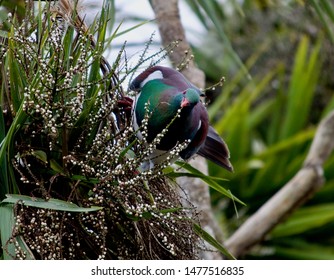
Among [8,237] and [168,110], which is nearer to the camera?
[8,237]

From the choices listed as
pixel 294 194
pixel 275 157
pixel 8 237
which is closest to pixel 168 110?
pixel 8 237

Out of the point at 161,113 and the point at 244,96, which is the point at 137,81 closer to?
the point at 161,113

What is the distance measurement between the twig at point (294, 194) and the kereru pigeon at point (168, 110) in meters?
1.58

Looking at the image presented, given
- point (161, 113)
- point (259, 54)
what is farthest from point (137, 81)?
point (259, 54)

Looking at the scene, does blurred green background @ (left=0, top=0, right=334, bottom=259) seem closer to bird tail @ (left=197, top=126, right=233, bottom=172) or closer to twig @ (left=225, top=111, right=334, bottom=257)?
twig @ (left=225, top=111, right=334, bottom=257)

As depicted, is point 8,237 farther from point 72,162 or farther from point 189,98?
point 189,98

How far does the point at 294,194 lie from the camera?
351cm

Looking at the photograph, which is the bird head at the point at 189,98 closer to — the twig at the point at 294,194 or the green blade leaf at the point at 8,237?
the green blade leaf at the point at 8,237

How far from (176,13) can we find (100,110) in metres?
1.30

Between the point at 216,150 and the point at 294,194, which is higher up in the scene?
the point at 216,150

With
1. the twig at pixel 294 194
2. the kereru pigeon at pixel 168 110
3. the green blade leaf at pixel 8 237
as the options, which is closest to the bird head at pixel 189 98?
the kereru pigeon at pixel 168 110

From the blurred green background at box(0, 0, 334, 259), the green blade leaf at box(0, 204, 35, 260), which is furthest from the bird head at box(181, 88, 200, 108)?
the blurred green background at box(0, 0, 334, 259)

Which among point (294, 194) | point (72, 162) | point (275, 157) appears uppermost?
point (72, 162)

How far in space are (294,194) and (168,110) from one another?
70.0 inches
